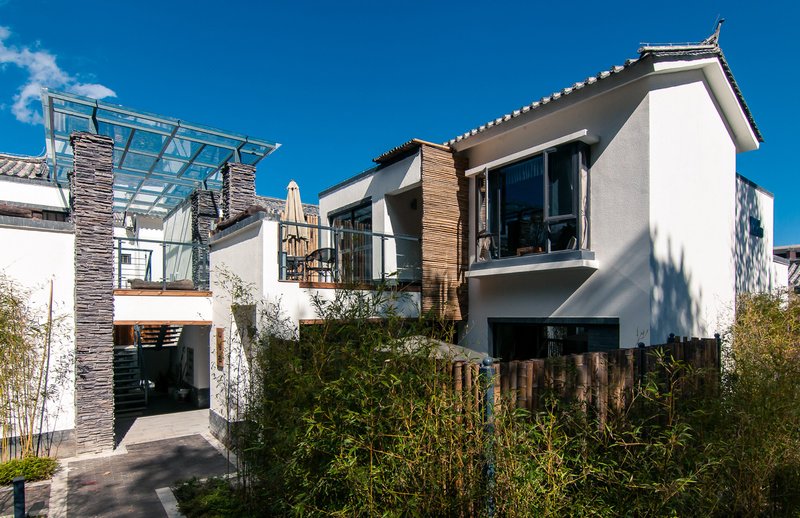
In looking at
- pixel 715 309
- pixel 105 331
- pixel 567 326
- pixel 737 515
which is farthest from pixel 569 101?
pixel 105 331

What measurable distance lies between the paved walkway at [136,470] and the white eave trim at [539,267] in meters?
5.37

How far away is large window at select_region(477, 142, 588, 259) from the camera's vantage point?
744 cm

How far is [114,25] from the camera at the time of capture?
11.0 m

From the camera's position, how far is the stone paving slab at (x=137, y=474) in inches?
252

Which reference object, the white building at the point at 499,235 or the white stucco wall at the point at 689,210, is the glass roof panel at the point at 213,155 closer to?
the white building at the point at 499,235

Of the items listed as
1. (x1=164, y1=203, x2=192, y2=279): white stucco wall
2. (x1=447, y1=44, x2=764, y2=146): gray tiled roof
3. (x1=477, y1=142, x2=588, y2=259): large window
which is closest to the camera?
(x1=447, y1=44, x2=764, y2=146): gray tiled roof

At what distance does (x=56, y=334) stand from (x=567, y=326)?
28.9 feet

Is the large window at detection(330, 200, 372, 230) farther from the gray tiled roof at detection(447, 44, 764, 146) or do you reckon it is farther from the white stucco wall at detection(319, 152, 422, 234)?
the gray tiled roof at detection(447, 44, 764, 146)

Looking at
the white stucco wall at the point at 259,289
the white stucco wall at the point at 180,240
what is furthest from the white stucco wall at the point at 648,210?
the white stucco wall at the point at 180,240

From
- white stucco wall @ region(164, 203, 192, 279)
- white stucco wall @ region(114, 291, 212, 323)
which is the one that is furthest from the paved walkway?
white stucco wall @ region(164, 203, 192, 279)

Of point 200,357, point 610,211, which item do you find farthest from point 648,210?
point 200,357

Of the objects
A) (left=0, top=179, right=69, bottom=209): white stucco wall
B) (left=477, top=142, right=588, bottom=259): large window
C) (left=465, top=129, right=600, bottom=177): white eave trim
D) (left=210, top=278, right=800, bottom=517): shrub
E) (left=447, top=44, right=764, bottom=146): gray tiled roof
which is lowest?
(left=210, top=278, right=800, bottom=517): shrub

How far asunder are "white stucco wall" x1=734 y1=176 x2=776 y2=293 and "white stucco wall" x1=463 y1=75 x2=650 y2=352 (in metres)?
3.71

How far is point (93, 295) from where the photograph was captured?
340 inches
